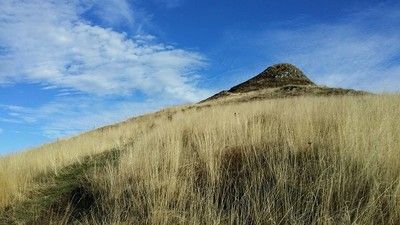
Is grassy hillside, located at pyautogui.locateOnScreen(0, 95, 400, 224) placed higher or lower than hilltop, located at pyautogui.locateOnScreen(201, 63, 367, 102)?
lower

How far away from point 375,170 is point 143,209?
3028mm

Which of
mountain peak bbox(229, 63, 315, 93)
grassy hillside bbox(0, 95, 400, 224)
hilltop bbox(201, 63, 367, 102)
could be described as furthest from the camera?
mountain peak bbox(229, 63, 315, 93)

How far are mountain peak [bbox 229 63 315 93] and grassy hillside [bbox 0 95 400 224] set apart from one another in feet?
95.2

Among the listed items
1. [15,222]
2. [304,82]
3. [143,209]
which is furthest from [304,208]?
[304,82]

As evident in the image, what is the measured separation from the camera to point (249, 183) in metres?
6.39

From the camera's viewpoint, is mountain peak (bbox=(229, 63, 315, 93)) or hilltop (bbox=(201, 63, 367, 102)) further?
mountain peak (bbox=(229, 63, 315, 93))

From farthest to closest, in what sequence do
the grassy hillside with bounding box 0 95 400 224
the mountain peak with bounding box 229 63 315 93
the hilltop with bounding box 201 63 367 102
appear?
the mountain peak with bounding box 229 63 315 93, the hilltop with bounding box 201 63 367 102, the grassy hillside with bounding box 0 95 400 224

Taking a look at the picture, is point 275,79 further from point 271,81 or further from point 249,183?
point 249,183

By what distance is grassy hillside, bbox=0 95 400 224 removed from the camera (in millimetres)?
5285

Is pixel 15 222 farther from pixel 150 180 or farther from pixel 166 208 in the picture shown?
pixel 166 208

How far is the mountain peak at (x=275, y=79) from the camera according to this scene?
126 feet

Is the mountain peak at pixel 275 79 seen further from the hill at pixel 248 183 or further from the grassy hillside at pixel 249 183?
the grassy hillside at pixel 249 183

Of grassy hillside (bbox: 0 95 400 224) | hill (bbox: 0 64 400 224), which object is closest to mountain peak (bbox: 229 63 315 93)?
hill (bbox: 0 64 400 224)

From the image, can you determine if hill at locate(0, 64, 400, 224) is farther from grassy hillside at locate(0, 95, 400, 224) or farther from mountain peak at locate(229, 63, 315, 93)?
mountain peak at locate(229, 63, 315, 93)
